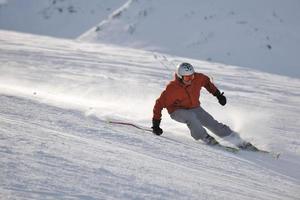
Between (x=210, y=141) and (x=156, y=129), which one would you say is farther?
(x=156, y=129)

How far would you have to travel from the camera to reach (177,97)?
6.55 meters

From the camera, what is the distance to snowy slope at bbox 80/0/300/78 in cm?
1831

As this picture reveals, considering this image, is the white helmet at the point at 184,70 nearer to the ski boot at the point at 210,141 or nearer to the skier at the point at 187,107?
the skier at the point at 187,107

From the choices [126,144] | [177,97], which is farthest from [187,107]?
[126,144]

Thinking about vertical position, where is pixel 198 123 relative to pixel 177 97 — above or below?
below

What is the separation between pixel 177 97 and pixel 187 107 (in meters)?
0.21

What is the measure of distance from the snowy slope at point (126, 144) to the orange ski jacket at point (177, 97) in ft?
1.33

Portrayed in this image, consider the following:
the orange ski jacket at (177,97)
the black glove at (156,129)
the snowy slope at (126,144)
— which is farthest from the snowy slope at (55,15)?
the black glove at (156,129)

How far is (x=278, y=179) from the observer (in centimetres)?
470

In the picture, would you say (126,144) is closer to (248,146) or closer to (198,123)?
(198,123)

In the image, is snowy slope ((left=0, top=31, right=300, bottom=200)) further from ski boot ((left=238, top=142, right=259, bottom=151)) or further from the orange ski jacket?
the orange ski jacket

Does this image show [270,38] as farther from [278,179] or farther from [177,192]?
[177,192]

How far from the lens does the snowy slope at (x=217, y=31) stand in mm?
18312

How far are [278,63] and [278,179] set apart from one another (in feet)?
43.5
